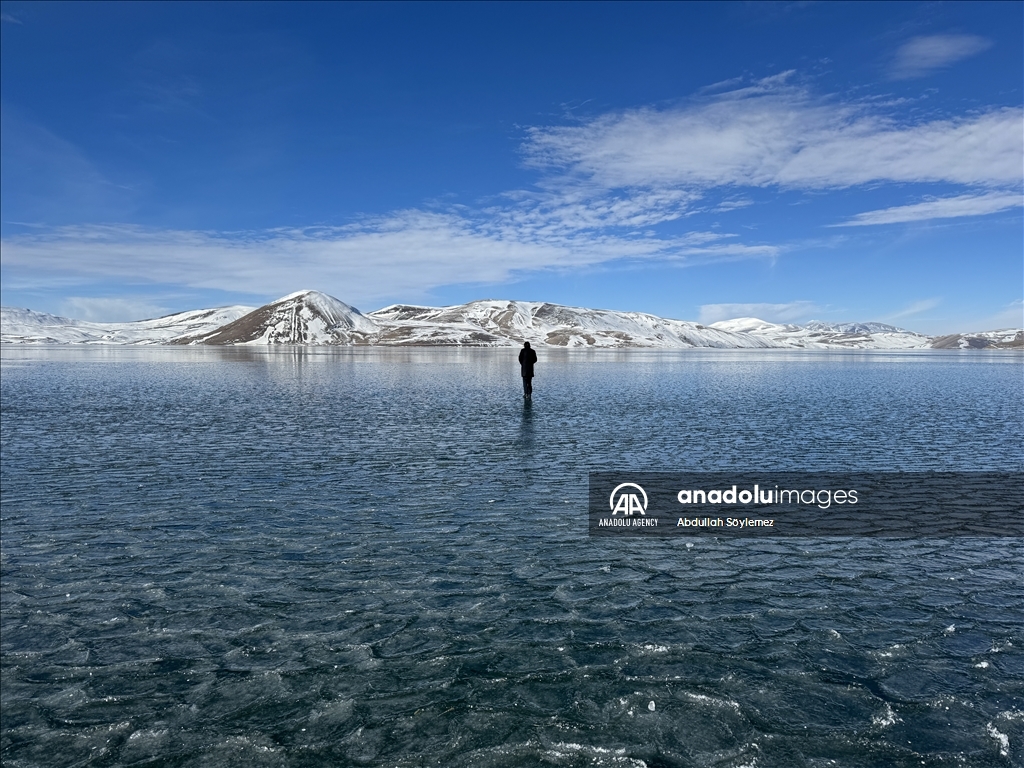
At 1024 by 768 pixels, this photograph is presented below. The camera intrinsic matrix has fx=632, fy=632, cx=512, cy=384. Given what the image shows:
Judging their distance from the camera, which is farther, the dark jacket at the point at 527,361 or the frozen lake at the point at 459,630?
the dark jacket at the point at 527,361

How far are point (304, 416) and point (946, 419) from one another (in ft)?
135

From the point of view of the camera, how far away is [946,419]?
4053 centimetres

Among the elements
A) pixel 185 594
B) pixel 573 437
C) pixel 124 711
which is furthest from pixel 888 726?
pixel 573 437

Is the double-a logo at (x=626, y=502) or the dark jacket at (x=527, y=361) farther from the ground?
the dark jacket at (x=527, y=361)

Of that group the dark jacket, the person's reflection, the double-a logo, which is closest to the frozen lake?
the double-a logo
